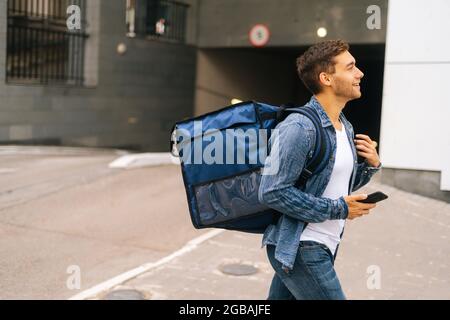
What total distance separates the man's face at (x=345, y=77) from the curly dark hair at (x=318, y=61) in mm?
25

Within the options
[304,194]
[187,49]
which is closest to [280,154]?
[304,194]

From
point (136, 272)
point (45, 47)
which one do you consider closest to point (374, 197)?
point (136, 272)

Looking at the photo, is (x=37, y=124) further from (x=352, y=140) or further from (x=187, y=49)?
(x=352, y=140)

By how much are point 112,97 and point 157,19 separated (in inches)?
120

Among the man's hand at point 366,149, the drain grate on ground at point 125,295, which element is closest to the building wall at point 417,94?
the drain grate on ground at point 125,295

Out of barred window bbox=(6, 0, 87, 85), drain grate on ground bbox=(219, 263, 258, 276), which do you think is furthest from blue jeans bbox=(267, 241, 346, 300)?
barred window bbox=(6, 0, 87, 85)

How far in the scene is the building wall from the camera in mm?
8898

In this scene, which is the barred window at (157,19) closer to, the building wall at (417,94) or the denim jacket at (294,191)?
the building wall at (417,94)

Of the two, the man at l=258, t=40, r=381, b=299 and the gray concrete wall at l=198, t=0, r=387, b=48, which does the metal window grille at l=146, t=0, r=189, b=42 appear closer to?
the gray concrete wall at l=198, t=0, r=387, b=48

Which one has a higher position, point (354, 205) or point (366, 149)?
point (366, 149)

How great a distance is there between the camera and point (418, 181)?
9273 millimetres

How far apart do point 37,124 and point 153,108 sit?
3996mm

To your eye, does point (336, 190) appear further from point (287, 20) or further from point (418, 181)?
point (287, 20)

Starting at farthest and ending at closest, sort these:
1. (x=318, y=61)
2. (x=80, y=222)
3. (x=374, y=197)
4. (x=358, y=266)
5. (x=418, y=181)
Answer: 1. (x=418, y=181)
2. (x=80, y=222)
3. (x=358, y=266)
4. (x=318, y=61)
5. (x=374, y=197)
